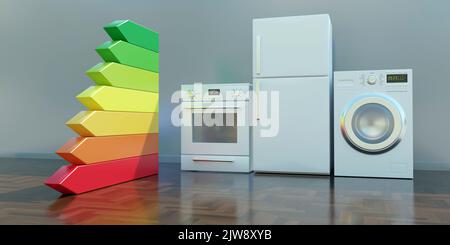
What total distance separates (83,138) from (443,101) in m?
3.30

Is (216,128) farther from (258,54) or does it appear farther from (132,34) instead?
(132,34)

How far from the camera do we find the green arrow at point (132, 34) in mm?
2990

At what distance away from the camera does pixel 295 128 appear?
3572 millimetres

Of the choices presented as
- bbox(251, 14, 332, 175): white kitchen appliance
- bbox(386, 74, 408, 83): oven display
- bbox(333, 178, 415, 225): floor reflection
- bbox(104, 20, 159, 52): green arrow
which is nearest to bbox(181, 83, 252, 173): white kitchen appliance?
bbox(251, 14, 332, 175): white kitchen appliance

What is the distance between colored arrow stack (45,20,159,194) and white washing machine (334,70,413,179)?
160 cm

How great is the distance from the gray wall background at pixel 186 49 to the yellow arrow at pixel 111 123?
3.89 ft

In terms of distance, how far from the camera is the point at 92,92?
109 inches

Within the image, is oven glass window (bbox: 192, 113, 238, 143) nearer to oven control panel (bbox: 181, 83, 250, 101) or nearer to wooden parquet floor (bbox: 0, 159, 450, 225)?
oven control panel (bbox: 181, 83, 250, 101)

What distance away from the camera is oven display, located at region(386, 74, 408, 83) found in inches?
133

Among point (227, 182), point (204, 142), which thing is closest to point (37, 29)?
point (204, 142)

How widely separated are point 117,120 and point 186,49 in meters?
1.86

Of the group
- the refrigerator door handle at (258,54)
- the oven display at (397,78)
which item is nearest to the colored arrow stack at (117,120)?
the refrigerator door handle at (258,54)
